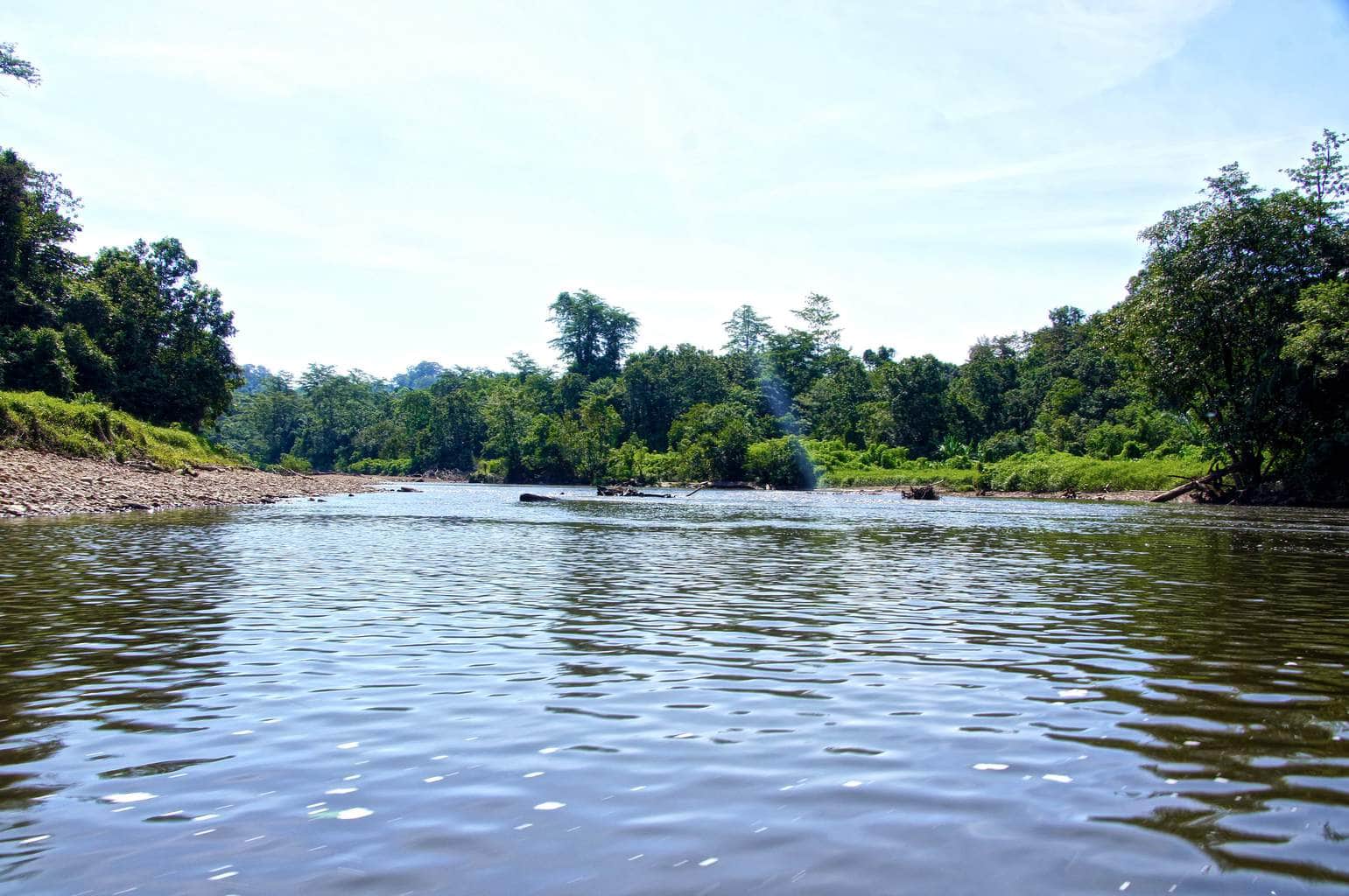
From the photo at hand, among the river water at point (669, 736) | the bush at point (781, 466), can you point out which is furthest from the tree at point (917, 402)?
the river water at point (669, 736)

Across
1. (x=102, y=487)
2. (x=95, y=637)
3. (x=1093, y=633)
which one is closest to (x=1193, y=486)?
(x=1093, y=633)

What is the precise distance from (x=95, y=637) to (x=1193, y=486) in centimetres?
5970

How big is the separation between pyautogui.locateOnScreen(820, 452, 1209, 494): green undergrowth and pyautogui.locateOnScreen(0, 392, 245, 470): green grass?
5891cm

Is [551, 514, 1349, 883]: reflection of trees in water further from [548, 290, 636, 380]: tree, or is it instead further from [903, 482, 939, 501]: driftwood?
[548, 290, 636, 380]: tree

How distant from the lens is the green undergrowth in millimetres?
64125

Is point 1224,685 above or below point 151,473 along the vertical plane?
below

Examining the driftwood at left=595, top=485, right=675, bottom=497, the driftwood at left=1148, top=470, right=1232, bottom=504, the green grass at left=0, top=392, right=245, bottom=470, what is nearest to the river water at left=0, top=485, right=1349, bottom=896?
the green grass at left=0, top=392, right=245, bottom=470

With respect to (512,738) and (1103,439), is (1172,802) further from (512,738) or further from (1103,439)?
(1103,439)

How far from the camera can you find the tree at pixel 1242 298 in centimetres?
4938

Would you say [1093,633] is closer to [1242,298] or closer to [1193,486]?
[1242,298]

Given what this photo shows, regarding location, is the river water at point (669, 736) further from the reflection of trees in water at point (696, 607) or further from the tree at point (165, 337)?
the tree at point (165, 337)

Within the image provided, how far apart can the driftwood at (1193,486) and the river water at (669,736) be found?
43.7m

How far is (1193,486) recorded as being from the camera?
55938 mm

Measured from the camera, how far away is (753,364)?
13488 centimetres
